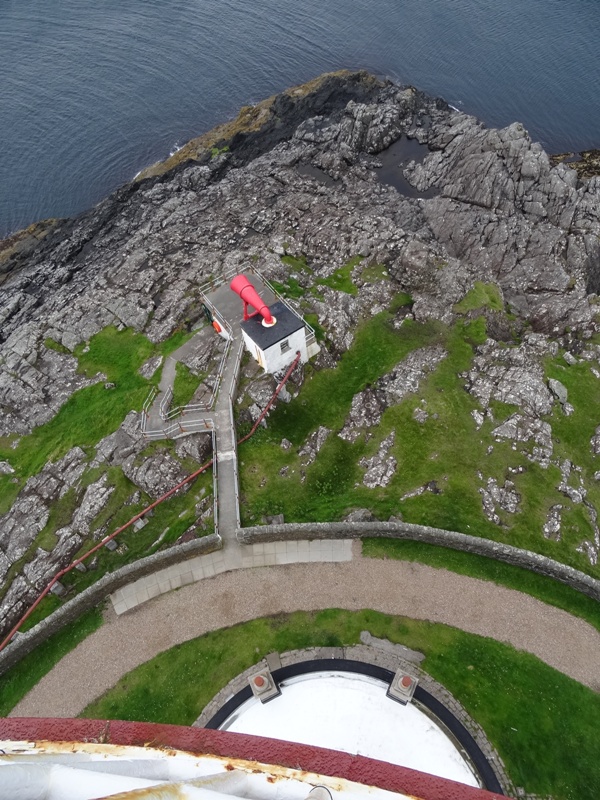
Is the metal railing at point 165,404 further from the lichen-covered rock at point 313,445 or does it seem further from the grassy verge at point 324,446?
the lichen-covered rock at point 313,445

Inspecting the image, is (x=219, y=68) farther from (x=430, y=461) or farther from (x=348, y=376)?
(x=430, y=461)

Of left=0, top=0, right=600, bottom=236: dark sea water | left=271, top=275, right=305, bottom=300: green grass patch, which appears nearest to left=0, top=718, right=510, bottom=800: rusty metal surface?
left=271, top=275, right=305, bottom=300: green grass patch

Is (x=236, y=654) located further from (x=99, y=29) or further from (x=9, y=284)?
(x=99, y=29)

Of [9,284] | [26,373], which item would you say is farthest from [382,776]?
[9,284]

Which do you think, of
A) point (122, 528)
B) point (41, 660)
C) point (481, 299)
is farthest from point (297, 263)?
point (41, 660)

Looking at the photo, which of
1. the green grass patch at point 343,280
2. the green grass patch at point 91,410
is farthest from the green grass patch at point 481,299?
the green grass patch at point 91,410
